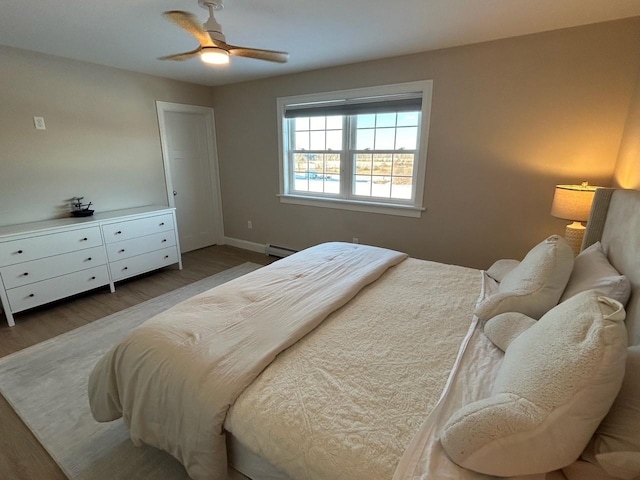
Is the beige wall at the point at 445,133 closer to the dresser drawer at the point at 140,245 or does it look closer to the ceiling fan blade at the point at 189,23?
the dresser drawer at the point at 140,245

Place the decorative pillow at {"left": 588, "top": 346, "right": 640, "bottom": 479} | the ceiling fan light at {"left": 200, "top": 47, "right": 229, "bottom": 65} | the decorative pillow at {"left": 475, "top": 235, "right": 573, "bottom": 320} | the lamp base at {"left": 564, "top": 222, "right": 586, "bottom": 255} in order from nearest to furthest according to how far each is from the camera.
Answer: the decorative pillow at {"left": 588, "top": 346, "right": 640, "bottom": 479}, the decorative pillow at {"left": 475, "top": 235, "right": 573, "bottom": 320}, the ceiling fan light at {"left": 200, "top": 47, "right": 229, "bottom": 65}, the lamp base at {"left": 564, "top": 222, "right": 586, "bottom": 255}

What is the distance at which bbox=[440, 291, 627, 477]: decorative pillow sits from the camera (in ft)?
2.44

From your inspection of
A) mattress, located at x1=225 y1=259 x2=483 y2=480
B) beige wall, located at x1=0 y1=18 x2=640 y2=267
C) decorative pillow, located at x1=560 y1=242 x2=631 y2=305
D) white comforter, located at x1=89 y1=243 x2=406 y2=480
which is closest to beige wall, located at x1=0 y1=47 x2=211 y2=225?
beige wall, located at x1=0 y1=18 x2=640 y2=267

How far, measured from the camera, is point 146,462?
4.96ft

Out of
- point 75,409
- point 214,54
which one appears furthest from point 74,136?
point 75,409

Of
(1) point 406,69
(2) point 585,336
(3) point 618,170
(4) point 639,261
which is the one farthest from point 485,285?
(1) point 406,69

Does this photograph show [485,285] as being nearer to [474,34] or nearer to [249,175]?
[474,34]

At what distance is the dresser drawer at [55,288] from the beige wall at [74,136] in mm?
730

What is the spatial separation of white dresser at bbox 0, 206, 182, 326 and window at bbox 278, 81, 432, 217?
1.71 m

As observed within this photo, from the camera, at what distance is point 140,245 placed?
3.56m

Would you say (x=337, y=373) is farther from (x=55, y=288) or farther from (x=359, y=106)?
(x=55, y=288)

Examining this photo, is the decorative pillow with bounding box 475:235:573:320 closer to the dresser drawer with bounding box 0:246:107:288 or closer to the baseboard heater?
the baseboard heater

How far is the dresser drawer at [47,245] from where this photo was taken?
8.62 feet

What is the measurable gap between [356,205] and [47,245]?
3.11 m
